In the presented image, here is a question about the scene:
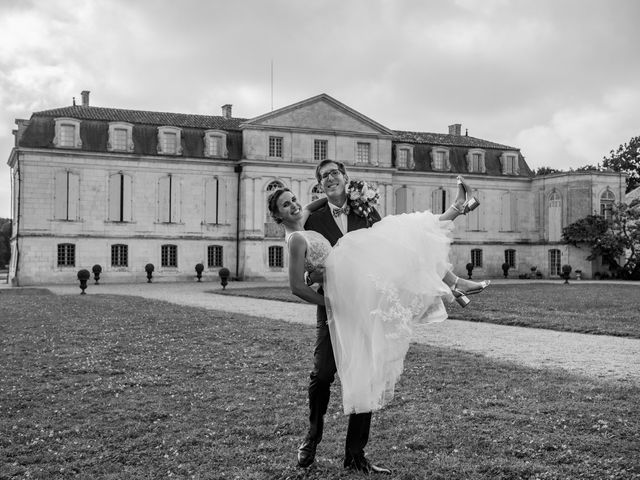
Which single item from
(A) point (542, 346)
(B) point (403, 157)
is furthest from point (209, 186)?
(A) point (542, 346)

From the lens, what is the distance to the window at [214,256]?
39594 mm

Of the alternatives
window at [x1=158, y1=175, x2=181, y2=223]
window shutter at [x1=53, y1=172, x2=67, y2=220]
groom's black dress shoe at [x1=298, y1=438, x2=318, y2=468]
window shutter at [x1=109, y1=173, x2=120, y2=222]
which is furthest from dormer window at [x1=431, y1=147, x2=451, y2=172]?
groom's black dress shoe at [x1=298, y1=438, x2=318, y2=468]

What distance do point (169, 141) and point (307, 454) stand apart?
116 ft

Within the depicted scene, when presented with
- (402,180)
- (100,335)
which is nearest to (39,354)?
(100,335)

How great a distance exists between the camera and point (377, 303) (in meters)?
5.11

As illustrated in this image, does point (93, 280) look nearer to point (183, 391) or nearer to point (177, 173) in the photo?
point (177, 173)

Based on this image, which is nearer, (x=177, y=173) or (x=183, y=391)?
(x=183, y=391)

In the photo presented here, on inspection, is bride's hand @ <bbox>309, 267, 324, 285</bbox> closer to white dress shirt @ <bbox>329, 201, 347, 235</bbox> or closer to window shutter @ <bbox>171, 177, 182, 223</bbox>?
white dress shirt @ <bbox>329, 201, 347, 235</bbox>

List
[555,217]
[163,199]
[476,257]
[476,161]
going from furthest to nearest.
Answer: [476,161], [476,257], [555,217], [163,199]

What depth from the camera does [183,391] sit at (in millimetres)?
7973

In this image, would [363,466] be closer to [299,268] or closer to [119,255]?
[299,268]

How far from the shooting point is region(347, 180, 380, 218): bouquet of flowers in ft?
17.8

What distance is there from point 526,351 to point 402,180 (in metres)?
32.9

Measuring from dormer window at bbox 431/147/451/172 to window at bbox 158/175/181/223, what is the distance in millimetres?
16709
